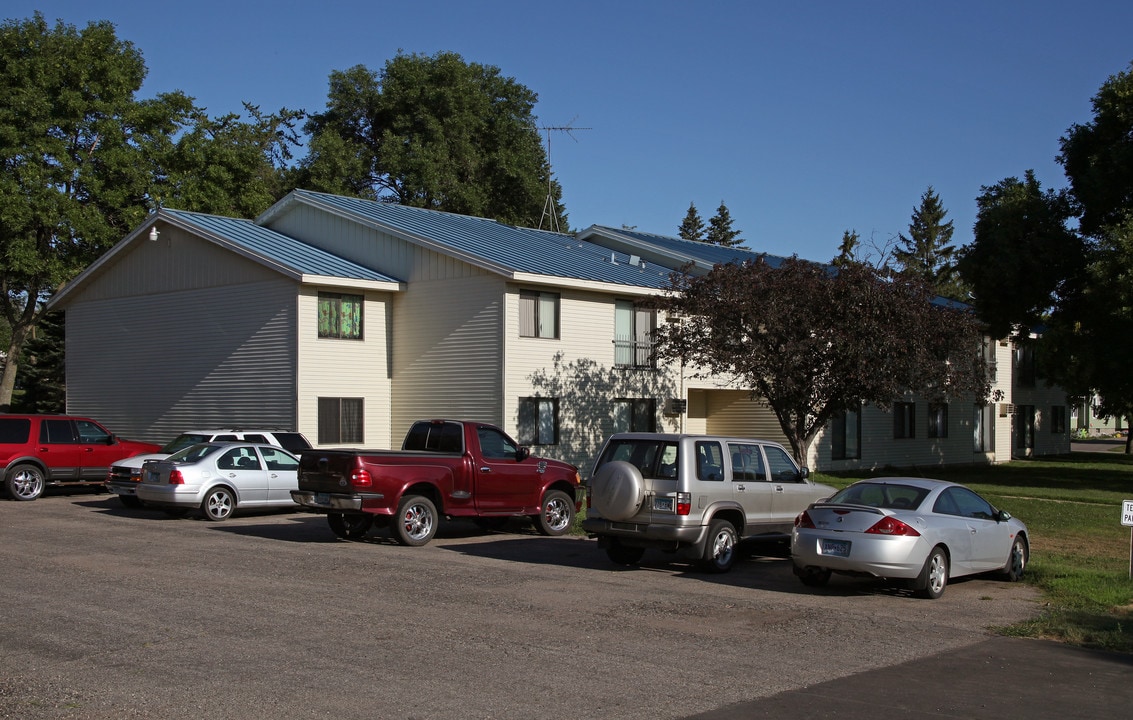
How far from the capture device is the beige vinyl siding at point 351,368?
29.2 meters

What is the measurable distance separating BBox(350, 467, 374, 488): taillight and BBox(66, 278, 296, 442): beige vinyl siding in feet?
42.6

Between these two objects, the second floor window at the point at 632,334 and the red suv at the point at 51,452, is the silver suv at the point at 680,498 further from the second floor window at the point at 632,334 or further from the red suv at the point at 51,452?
the second floor window at the point at 632,334

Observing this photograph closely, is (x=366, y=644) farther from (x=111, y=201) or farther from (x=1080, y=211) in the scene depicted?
(x=111, y=201)

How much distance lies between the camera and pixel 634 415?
106 feet

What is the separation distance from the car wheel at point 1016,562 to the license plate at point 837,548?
2843 mm

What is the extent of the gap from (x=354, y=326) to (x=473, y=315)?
349 cm

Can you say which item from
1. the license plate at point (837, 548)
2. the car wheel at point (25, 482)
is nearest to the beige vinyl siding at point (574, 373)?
the car wheel at point (25, 482)

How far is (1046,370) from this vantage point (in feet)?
122

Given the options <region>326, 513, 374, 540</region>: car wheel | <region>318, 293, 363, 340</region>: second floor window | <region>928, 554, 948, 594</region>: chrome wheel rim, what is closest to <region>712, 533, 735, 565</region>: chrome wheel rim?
<region>928, 554, 948, 594</region>: chrome wheel rim

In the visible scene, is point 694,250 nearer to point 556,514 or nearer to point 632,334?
point 632,334

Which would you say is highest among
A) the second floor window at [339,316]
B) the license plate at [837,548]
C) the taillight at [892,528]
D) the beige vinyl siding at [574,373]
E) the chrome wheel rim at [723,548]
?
the second floor window at [339,316]

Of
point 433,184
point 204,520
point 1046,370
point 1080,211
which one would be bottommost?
point 204,520

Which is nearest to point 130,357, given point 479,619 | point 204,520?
point 204,520

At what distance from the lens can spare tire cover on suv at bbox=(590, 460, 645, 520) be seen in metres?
14.3
